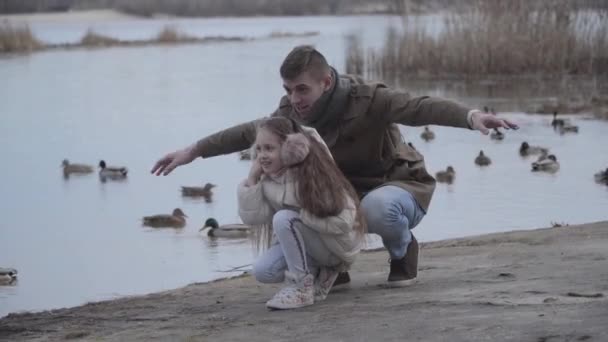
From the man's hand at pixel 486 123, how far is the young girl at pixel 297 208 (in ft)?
1.95

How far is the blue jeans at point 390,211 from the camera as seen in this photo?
17.8 feet

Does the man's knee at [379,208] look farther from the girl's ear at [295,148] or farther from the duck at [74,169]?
the duck at [74,169]

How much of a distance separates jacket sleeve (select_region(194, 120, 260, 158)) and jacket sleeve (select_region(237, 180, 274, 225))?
1.50ft

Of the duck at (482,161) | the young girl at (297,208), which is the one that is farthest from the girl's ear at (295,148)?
the duck at (482,161)

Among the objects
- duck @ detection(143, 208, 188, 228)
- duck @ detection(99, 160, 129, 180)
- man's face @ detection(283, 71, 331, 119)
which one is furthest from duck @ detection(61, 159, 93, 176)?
man's face @ detection(283, 71, 331, 119)

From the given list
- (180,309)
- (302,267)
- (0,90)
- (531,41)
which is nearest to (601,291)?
(302,267)

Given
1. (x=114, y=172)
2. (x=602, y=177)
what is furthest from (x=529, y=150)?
(x=114, y=172)

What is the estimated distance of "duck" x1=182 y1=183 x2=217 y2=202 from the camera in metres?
13.0

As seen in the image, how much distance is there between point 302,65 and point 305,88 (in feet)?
0.34

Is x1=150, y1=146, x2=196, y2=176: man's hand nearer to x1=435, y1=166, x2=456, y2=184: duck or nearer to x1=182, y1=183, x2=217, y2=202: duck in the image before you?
x1=182, y1=183, x2=217, y2=202: duck

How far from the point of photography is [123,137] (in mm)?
19391

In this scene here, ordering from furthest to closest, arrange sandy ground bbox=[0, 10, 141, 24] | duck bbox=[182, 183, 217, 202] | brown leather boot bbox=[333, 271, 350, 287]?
sandy ground bbox=[0, 10, 141, 24] < duck bbox=[182, 183, 217, 202] < brown leather boot bbox=[333, 271, 350, 287]

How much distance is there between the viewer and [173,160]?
5.77 m

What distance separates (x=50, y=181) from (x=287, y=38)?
33010 mm
